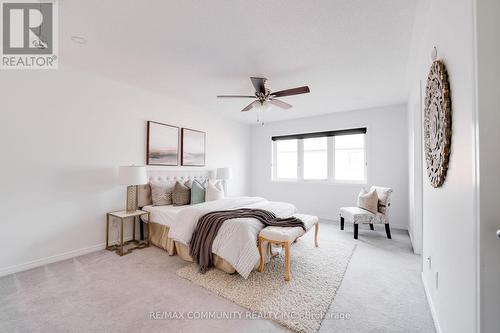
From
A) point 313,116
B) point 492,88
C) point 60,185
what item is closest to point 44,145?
point 60,185

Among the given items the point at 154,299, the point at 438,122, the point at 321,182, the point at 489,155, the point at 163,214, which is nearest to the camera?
the point at 489,155

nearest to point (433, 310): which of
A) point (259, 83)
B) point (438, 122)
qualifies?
point (438, 122)

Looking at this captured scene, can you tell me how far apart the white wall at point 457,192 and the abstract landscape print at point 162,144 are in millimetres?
3883

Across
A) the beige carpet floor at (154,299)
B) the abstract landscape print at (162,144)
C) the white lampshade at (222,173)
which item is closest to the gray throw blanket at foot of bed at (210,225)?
the beige carpet floor at (154,299)

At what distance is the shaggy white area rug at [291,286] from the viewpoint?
69.9 inches

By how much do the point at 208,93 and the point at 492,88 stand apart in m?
3.64

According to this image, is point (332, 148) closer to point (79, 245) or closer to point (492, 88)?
point (492, 88)

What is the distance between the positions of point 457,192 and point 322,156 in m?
4.26

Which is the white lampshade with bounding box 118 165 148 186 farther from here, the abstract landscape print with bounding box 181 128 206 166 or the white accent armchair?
the white accent armchair

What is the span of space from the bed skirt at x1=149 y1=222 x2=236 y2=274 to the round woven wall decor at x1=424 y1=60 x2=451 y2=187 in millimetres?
2168

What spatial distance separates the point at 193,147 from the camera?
4.60 meters

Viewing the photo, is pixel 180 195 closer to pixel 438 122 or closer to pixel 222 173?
pixel 222 173

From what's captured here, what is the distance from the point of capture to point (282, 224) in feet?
8.74

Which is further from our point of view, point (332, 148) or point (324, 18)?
point (332, 148)
